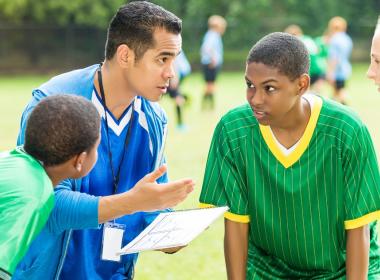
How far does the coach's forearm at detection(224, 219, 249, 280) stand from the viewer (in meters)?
4.02

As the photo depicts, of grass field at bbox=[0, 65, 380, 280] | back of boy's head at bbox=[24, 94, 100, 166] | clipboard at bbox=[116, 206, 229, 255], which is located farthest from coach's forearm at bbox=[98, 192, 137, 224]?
grass field at bbox=[0, 65, 380, 280]

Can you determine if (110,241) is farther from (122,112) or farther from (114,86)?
(114,86)

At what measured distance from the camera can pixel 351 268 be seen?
12.8ft

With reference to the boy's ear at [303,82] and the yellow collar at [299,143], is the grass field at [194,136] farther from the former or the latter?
the boy's ear at [303,82]

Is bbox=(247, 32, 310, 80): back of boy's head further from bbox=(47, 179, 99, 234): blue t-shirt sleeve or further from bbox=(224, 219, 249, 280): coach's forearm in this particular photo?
bbox=(47, 179, 99, 234): blue t-shirt sleeve

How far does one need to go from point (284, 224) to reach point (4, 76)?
28.9m

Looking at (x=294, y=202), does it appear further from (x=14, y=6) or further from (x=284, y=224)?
(x=14, y=6)

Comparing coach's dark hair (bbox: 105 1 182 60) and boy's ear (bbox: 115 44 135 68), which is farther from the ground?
coach's dark hair (bbox: 105 1 182 60)

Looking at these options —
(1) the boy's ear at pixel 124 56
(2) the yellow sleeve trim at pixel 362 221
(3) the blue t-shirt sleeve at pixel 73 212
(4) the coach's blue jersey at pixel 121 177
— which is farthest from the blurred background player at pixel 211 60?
(3) the blue t-shirt sleeve at pixel 73 212

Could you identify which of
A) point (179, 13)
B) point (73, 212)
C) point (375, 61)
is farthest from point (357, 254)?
point (179, 13)

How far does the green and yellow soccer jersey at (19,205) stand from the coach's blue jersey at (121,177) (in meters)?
0.85

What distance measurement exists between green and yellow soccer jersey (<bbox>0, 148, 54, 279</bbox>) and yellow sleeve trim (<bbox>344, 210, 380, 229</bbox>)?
1491 mm

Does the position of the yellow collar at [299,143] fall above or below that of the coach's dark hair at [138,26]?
below

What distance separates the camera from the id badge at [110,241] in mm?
4094
